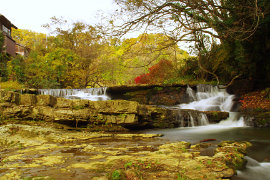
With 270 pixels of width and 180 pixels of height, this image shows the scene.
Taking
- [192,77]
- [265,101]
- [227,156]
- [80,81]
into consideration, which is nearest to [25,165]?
[227,156]

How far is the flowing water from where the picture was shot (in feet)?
11.4

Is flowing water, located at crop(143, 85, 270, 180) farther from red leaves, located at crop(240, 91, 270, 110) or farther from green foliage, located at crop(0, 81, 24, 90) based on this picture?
green foliage, located at crop(0, 81, 24, 90)

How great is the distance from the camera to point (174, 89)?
1370cm

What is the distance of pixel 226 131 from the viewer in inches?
293

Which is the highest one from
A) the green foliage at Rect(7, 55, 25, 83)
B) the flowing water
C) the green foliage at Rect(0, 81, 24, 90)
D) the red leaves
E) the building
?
the building

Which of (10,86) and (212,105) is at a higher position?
(10,86)

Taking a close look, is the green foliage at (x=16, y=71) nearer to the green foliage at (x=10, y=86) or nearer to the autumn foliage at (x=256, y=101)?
the green foliage at (x=10, y=86)

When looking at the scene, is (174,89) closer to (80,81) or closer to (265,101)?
(265,101)

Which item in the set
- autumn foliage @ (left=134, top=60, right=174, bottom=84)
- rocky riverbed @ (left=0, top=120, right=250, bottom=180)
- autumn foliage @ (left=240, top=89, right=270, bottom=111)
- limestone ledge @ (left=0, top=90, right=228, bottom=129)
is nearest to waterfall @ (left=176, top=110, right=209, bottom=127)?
limestone ledge @ (left=0, top=90, right=228, bottom=129)

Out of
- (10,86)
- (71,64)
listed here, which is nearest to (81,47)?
(71,64)

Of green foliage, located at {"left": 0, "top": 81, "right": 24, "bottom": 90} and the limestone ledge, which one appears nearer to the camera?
the limestone ledge

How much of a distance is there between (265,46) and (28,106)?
11347mm

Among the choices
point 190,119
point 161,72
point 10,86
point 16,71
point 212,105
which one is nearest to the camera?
point 190,119

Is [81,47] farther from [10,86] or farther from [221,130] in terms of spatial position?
[221,130]
